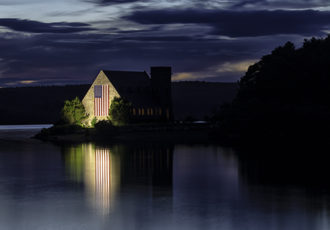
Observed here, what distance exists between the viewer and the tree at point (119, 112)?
8450cm

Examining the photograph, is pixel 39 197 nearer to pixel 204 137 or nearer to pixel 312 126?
pixel 312 126

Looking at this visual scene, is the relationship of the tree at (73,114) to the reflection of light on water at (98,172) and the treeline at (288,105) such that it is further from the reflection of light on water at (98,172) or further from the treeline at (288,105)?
the reflection of light on water at (98,172)

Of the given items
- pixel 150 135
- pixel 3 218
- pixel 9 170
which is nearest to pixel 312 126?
pixel 150 135

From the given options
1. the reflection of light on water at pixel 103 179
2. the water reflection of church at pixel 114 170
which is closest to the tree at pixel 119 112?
the water reflection of church at pixel 114 170

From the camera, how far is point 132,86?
3600 inches

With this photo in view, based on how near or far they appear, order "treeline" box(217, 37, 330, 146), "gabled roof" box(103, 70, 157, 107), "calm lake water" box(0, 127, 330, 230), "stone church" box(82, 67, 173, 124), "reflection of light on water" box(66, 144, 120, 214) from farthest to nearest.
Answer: "gabled roof" box(103, 70, 157, 107) < "stone church" box(82, 67, 173, 124) < "treeline" box(217, 37, 330, 146) < "reflection of light on water" box(66, 144, 120, 214) < "calm lake water" box(0, 127, 330, 230)

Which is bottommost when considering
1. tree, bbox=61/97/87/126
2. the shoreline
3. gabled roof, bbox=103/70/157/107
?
the shoreline

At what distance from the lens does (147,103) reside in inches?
3593

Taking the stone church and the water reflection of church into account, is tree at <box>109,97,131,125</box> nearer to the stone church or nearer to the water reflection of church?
the stone church

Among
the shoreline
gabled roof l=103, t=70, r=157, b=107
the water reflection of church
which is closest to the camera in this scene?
the water reflection of church

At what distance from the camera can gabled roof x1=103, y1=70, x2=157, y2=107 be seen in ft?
293

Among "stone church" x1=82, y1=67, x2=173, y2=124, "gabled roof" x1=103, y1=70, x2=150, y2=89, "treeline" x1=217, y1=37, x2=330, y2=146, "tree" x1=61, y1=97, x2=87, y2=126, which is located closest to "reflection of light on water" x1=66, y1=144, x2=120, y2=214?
"treeline" x1=217, y1=37, x2=330, y2=146

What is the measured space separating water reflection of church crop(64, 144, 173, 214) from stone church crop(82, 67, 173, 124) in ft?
99.3

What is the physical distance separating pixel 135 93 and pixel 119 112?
7150 millimetres
